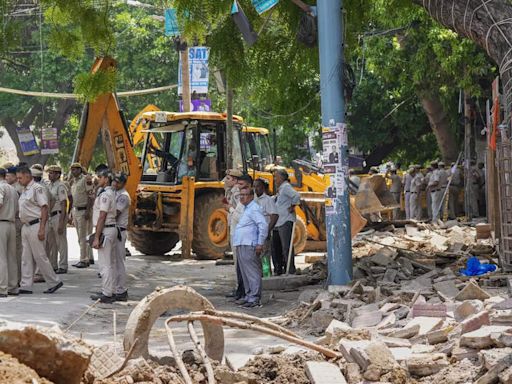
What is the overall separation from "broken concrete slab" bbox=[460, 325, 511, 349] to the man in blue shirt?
577cm

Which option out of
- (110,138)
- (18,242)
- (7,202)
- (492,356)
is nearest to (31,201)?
(7,202)

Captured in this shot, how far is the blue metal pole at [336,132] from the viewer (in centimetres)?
1450

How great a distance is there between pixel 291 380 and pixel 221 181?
546 inches

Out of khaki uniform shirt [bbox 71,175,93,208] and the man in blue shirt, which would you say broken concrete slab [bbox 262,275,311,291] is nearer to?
the man in blue shirt

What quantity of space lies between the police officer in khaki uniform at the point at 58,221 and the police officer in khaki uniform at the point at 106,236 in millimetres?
3061

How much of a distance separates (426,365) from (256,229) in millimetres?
6125

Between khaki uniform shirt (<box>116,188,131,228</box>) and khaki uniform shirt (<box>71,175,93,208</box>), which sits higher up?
khaki uniform shirt (<box>71,175,93,208</box>)

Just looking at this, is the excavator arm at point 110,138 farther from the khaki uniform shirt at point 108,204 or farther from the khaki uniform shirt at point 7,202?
the khaki uniform shirt at point 108,204

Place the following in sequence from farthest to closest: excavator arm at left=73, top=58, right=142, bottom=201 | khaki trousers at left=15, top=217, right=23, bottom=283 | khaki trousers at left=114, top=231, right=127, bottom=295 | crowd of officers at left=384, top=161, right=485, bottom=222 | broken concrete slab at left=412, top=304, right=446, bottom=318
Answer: crowd of officers at left=384, top=161, right=485, bottom=222 → excavator arm at left=73, top=58, right=142, bottom=201 → khaki trousers at left=15, top=217, right=23, bottom=283 → khaki trousers at left=114, top=231, right=127, bottom=295 → broken concrete slab at left=412, top=304, right=446, bottom=318

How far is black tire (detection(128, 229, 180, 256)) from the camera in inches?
918

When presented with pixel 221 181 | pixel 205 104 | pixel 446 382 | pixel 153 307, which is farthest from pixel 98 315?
pixel 205 104

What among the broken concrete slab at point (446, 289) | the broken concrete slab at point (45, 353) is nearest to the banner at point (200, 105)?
the broken concrete slab at point (446, 289)

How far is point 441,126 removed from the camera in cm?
3173

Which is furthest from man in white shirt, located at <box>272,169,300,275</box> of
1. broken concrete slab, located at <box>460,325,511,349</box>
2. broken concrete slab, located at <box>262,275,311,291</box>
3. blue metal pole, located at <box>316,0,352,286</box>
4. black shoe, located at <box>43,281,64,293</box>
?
broken concrete slab, located at <box>460,325,511,349</box>
